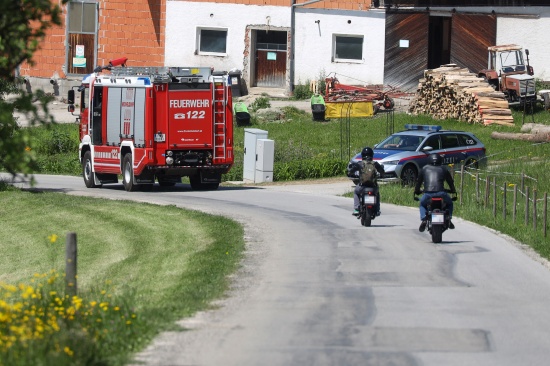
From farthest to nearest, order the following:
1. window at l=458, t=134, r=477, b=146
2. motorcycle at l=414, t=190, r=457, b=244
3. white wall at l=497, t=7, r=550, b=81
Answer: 1. white wall at l=497, t=7, r=550, b=81
2. window at l=458, t=134, r=477, b=146
3. motorcycle at l=414, t=190, r=457, b=244

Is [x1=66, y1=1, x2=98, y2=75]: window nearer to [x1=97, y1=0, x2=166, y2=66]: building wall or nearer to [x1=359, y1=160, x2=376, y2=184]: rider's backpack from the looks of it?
[x1=97, y1=0, x2=166, y2=66]: building wall

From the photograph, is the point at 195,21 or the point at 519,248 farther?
the point at 195,21

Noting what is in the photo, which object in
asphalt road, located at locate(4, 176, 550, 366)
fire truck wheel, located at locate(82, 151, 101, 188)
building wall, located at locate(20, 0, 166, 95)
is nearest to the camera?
asphalt road, located at locate(4, 176, 550, 366)

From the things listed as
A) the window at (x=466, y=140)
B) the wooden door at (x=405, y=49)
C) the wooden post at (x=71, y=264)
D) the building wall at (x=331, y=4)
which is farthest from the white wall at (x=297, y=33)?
the wooden post at (x=71, y=264)

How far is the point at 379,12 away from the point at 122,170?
21.4m

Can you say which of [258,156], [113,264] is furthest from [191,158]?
[113,264]

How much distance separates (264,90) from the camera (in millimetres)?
50750

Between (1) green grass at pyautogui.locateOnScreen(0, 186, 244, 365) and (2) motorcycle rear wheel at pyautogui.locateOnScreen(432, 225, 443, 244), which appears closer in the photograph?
(1) green grass at pyautogui.locateOnScreen(0, 186, 244, 365)

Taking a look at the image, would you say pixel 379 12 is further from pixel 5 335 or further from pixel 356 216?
pixel 5 335

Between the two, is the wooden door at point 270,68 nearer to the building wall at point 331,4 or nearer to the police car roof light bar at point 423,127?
the building wall at point 331,4

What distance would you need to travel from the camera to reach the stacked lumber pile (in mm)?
42500

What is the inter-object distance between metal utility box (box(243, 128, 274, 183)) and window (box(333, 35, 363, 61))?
15.9 m

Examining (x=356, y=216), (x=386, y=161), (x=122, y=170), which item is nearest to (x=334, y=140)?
(x=386, y=161)

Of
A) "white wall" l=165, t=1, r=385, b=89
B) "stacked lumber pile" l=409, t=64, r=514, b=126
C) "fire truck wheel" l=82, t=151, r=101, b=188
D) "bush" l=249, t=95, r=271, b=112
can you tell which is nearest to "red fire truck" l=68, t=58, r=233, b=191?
"fire truck wheel" l=82, t=151, r=101, b=188
